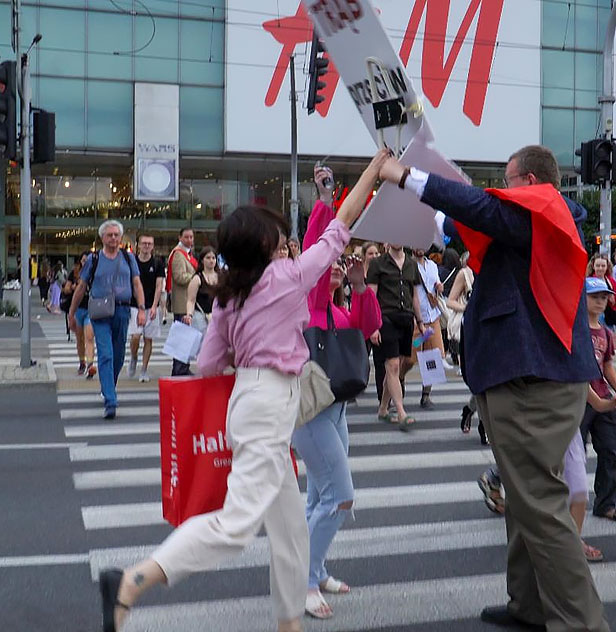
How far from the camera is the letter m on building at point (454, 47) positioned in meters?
38.4

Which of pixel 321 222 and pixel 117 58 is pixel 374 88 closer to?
pixel 321 222

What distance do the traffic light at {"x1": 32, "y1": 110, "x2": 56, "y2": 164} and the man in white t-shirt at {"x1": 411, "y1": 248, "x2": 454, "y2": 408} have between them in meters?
5.23

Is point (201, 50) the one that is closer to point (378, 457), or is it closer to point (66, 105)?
point (66, 105)

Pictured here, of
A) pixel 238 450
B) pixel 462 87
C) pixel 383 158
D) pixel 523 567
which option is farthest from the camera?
pixel 462 87

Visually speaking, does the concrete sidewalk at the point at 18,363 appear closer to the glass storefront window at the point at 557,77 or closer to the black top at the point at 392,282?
the black top at the point at 392,282

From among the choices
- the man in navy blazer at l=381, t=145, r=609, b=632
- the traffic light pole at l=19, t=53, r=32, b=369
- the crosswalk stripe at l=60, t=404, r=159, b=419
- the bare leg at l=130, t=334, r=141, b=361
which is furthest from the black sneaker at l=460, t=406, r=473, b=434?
the traffic light pole at l=19, t=53, r=32, b=369

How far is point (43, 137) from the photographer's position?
482 inches

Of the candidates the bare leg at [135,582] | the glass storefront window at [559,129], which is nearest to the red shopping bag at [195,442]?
the bare leg at [135,582]

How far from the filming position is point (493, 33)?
129 feet

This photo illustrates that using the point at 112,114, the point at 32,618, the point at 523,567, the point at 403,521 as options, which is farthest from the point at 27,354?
the point at 112,114

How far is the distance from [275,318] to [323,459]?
0.87 m

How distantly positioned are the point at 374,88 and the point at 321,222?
1.94 ft

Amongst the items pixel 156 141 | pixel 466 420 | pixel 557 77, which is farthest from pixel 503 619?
pixel 557 77

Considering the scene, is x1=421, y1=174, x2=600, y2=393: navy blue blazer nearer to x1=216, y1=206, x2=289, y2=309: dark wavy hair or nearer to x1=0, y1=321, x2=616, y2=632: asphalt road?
x1=216, y1=206, x2=289, y2=309: dark wavy hair
